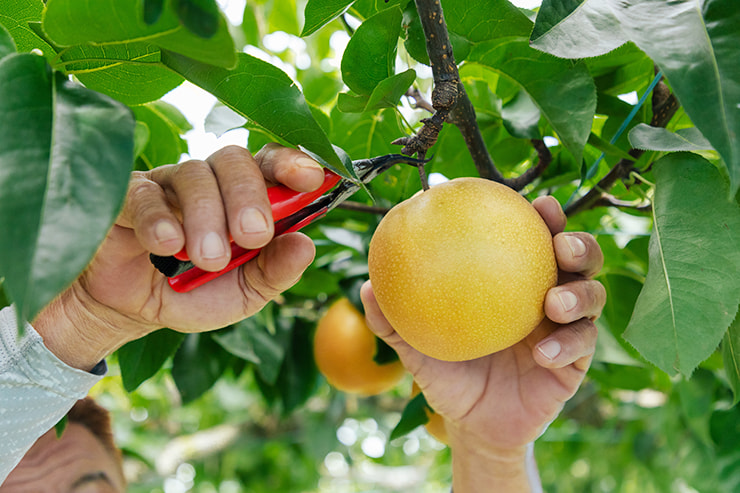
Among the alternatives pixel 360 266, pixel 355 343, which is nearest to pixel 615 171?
pixel 360 266

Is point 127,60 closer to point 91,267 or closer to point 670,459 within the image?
point 91,267

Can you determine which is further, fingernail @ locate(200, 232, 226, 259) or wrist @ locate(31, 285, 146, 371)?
wrist @ locate(31, 285, 146, 371)

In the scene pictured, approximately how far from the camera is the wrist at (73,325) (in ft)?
1.64

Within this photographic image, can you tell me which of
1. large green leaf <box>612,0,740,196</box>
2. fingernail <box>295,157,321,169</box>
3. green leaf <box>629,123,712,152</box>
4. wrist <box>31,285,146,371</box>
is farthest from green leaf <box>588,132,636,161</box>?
wrist <box>31,285,146,371</box>

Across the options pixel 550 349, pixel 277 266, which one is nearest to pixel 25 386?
pixel 277 266

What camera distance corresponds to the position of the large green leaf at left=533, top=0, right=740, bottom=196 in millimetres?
296

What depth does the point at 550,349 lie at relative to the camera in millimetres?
501

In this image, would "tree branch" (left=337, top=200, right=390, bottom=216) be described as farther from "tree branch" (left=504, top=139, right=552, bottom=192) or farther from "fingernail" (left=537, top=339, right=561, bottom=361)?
"fingernail" (left=537, top=339, right=561, bottom=361)

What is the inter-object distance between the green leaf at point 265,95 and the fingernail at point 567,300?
218 mm

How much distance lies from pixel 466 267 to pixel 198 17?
271 millimetres

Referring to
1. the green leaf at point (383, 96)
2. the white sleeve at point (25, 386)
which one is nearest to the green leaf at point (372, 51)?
the green leaf at point (383, 96)

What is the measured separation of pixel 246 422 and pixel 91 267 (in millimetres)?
1273

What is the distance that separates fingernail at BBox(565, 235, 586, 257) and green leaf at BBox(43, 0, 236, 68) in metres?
0.34

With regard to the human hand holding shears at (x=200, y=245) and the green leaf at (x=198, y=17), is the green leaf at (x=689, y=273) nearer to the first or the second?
the human hand holding shears at (x=200, y=245)
